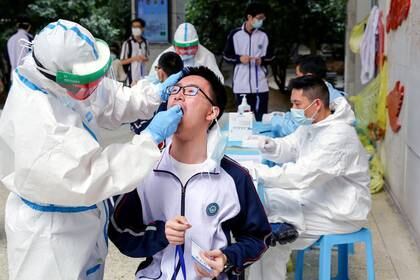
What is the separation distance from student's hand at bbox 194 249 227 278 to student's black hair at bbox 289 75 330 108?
1350 millimetres

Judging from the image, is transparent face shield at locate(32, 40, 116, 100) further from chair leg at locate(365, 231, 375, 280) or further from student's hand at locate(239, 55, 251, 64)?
student's hand at locate(239, 55, 251, 64)

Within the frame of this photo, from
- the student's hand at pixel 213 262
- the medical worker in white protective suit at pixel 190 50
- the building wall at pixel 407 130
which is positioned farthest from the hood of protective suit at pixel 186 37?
the student's hand at pixel 213 262

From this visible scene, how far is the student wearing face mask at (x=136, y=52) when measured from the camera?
8.08 m

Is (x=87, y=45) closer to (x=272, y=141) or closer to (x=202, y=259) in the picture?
(x=202, y=259)

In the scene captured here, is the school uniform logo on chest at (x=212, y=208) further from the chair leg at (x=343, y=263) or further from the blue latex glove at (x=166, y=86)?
the chair leg at (x=343, y=263)

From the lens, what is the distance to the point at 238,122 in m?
3.36

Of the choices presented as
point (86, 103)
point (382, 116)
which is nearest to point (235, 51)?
point (382, 116)

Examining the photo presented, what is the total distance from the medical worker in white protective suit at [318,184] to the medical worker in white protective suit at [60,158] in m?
1.07

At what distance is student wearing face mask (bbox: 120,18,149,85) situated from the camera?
8.08 meters

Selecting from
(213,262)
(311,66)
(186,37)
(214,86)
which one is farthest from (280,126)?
(213,262)

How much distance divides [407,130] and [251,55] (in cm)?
243

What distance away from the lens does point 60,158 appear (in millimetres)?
1779

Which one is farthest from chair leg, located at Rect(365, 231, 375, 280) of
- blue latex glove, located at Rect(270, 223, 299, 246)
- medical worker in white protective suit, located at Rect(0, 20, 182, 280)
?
medical worker in white protective suit, located at Rect(0, 20, 182, 280)

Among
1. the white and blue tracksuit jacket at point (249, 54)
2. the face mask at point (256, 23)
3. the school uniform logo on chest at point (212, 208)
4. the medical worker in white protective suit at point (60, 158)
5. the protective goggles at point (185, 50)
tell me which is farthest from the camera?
the white and blue tracksuit jacket at point (249, 54)
